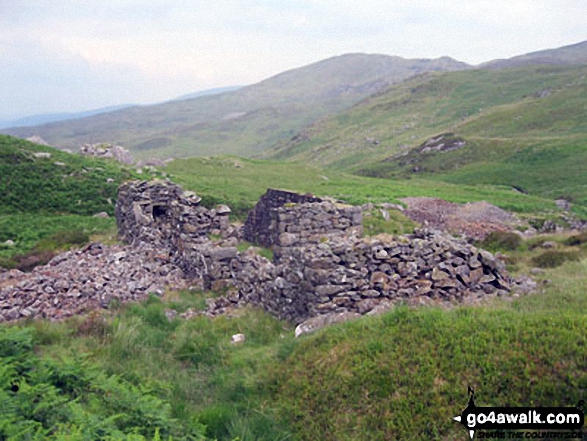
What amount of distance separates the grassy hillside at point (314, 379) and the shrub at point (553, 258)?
227 inches

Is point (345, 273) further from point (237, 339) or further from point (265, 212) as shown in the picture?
point (265, 212)

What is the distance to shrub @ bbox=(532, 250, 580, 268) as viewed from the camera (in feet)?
50.1

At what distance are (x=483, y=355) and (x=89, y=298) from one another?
11.0m

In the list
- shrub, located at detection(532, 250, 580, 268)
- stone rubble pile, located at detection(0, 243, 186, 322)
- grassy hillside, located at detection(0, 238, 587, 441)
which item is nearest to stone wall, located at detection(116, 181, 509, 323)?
stone rubble pile, located at detection(0, 243, 186, 322)

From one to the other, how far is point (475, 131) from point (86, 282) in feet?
237

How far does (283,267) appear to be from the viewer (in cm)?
1288

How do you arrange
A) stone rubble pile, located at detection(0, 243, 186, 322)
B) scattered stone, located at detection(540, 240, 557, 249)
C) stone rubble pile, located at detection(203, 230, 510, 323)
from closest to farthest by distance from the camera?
stone rubble pile, located at detection(203, 230, 510, 323)
stone rubble pile, located at detection(0, 243, 186, 322)
scattered stone, located at detection(540, 240, 557, 249)

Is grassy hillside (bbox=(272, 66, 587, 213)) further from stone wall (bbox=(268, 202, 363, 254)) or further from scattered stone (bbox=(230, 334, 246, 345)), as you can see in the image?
scattered stone (bbox=(230, 334, 246, 345))

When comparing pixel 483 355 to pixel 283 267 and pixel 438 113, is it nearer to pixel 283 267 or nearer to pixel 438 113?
pixel 283 267

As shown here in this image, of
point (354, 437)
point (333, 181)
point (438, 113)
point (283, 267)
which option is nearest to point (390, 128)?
point (438, 113)

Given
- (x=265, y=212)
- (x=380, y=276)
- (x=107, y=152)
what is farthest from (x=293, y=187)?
(x=380, y=276)
